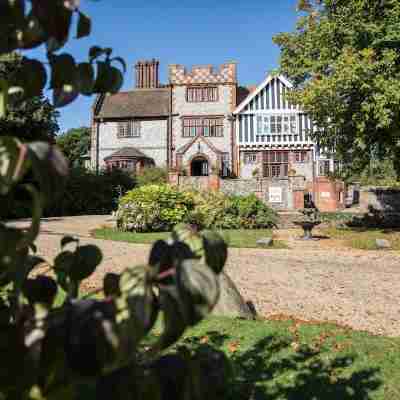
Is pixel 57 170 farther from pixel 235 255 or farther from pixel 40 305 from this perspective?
pixel 235 255

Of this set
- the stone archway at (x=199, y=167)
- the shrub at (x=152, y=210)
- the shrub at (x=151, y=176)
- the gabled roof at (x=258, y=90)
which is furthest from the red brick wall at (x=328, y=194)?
the stone archway at (x=199, y=167)

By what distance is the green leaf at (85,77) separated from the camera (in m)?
1.21

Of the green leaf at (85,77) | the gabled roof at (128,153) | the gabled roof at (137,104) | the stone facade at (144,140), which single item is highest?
the gabled roof at (137,104)

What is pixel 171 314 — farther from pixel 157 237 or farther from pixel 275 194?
pixel 275 194

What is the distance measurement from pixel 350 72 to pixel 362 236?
6474mm

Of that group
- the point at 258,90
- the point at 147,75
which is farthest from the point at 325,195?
the point at 147,75

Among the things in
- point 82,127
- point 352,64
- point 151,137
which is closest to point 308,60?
point 352,64

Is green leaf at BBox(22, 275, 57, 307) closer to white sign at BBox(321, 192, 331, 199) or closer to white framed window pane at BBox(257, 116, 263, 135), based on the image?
white sign at BBox(321, 192, 331, 199)

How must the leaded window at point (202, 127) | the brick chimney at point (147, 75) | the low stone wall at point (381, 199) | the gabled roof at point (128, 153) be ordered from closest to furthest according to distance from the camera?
1. the low stone wall at point (381, 199)
2. the gabled roof at point (128, 153)
3. the leaded window at point (202, 127)
4. the brick chimney at point (147, 75)

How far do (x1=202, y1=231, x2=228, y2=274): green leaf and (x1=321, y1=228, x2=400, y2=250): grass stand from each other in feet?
46.8

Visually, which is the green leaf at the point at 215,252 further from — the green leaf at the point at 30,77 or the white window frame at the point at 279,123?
the white window frame at the point at 279,123

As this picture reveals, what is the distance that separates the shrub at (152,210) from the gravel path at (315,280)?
4073mm

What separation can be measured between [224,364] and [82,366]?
1.13ft

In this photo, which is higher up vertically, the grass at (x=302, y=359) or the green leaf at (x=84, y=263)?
the green leaf at (x=84, y=263)
